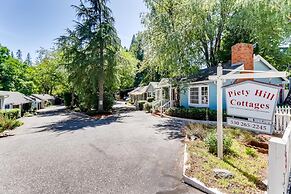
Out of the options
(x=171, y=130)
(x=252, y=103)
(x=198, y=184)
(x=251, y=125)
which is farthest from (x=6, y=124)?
(x=252, y=103)

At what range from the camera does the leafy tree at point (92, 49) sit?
88.1 feet

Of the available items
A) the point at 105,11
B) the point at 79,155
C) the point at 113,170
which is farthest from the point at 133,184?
the point at 105,11

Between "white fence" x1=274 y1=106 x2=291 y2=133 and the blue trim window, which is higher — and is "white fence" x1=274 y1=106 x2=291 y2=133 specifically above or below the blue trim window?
below

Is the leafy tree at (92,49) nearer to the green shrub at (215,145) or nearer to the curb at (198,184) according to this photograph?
the green shrub at (215,145)

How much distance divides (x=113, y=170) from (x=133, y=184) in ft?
3.99

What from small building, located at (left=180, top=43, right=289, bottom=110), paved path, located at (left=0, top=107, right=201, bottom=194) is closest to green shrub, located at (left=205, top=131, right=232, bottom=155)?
paved path, located at (left=0, top=107, right=201, bottom=194)

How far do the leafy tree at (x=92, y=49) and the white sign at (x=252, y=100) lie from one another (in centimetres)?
2109

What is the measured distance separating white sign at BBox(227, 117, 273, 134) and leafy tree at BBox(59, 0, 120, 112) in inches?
832

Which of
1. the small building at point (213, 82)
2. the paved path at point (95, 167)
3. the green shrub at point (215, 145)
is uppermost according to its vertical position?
the small building at point (213, 82)

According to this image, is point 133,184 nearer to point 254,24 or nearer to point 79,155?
point 79,155

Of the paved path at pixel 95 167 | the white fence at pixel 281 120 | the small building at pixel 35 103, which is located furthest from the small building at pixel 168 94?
the small building at pixel 35 103

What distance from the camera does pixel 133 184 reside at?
579 cm

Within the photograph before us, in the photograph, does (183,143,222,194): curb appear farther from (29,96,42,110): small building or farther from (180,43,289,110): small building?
(29,96,42,110): small building

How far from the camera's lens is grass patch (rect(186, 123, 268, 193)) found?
5422mm
